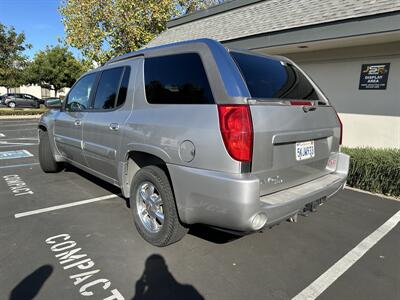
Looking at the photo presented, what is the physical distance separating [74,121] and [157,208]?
232 centimetres

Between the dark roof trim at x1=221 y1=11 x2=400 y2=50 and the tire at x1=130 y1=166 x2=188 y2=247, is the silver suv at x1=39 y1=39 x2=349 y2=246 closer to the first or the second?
the tire at x1=130 y1=166 x2=188 y2=247

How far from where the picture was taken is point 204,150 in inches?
97.3

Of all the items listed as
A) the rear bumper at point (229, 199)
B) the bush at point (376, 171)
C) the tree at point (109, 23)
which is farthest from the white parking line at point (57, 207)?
the tree at point (109, 23)

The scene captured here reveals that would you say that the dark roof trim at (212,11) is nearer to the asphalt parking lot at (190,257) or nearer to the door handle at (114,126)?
the door handle at (114,126)

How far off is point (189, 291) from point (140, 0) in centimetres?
1595

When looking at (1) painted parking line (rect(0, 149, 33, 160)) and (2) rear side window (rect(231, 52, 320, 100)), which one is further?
(1) painted parking line (rect(0, 149, 33, 160))

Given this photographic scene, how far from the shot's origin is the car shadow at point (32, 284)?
95.3 inches

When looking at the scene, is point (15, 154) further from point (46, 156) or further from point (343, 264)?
point (343, 264)

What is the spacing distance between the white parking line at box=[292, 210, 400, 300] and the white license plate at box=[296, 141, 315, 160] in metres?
1.09

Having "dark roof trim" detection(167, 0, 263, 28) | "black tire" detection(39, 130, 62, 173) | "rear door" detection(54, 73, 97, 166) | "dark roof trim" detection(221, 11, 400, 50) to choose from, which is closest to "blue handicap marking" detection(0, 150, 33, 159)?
"black tire" detection(39, 130, 62, 173)

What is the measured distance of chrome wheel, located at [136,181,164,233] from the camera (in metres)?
3.14

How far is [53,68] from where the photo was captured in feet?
119

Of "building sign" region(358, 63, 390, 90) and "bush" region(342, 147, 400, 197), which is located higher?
"building sign" region(358, 63, 390, 90)

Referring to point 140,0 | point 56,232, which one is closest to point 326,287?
point 56,232
